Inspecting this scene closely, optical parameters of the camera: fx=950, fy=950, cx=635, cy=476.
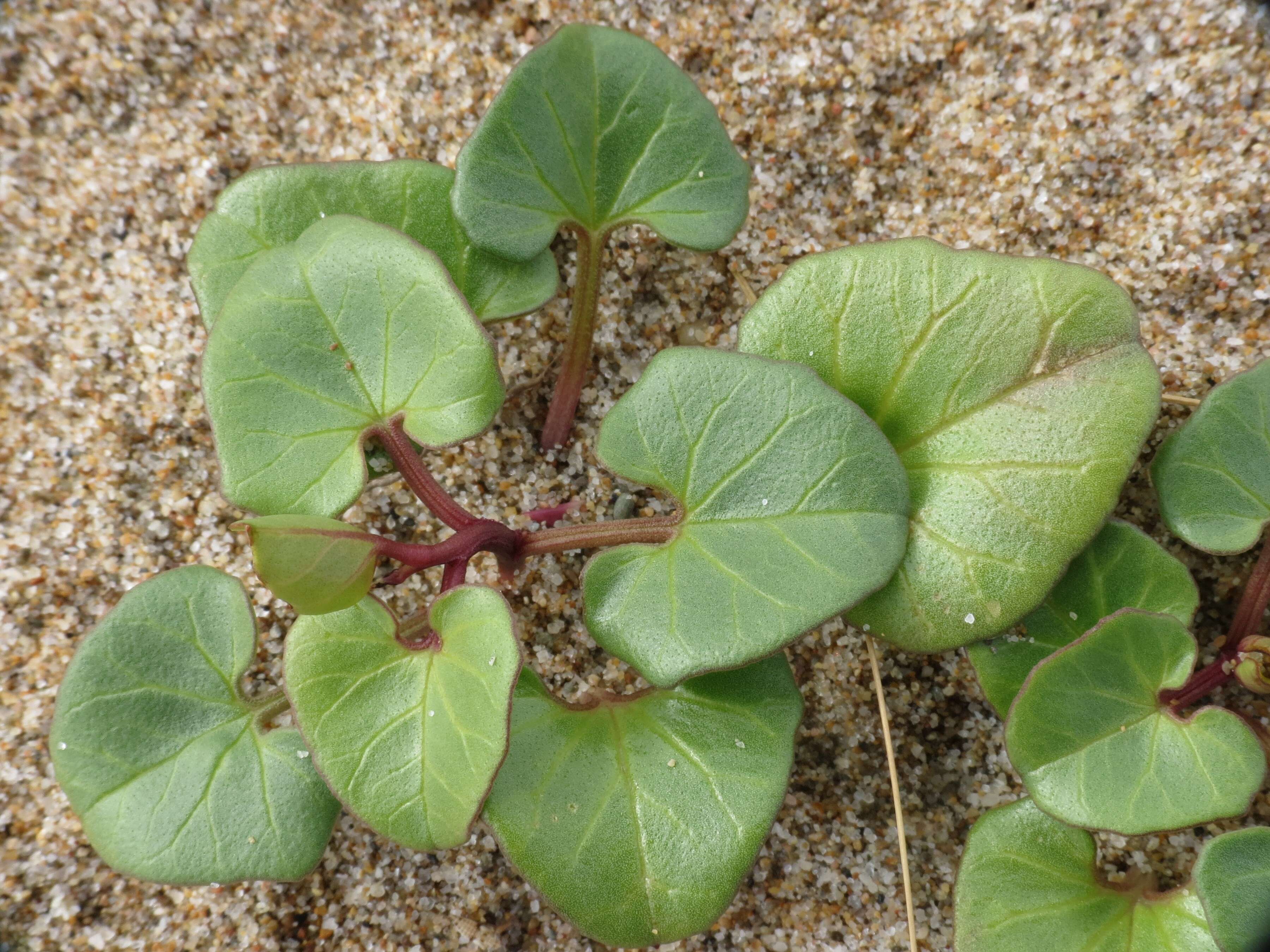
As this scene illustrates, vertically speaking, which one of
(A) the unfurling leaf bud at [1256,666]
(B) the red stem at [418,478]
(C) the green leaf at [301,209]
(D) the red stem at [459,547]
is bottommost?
(A) the unfurling leaf bud at [1256,666]

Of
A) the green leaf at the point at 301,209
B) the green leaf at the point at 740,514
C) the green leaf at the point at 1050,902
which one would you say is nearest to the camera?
the green leaf at the point at 740,514

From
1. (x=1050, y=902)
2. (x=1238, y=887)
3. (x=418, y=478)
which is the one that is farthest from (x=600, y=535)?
(x=1238, y=887)

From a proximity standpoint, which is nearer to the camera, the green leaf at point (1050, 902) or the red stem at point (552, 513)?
the green leaf at point (1050, 902)

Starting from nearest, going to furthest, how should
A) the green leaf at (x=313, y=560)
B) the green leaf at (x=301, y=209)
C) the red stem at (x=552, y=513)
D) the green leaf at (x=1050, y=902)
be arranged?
the green leaf at (x=313, y=560) → the green leaf at (x=1050, y=902) → the green leaf at (x=301, y=209) → the red stem at (x=552, y=513)

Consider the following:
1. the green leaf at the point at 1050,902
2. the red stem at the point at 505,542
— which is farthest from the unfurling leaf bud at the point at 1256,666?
the red stem at the point at 505,542

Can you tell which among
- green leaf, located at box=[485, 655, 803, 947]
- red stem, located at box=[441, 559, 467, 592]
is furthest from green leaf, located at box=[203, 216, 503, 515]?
green leaf, located at box=[485, 655, 803, 947]

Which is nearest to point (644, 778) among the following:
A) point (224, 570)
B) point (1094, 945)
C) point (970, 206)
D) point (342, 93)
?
point (1094, 945)

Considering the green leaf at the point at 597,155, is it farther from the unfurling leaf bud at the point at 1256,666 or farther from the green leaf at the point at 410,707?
the unfurling leaf bud at the point at 1256,666
